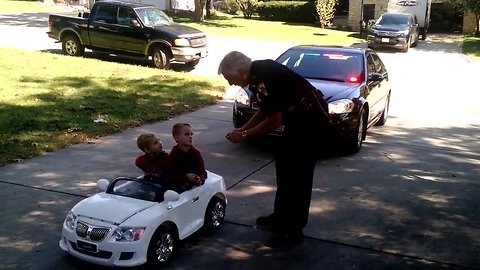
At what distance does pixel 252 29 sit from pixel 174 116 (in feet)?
77.4

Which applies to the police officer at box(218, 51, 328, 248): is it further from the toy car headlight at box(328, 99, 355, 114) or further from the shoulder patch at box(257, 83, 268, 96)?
the toy car headlight at box(328, 99, 355, 114)

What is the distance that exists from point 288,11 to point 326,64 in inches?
1322

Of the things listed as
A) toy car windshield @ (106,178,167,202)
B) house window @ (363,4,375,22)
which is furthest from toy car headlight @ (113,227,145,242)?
house window @ (363,4,375,22)

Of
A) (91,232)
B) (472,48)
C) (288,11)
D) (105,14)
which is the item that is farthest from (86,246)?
(288,11)

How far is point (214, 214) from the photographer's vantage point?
5.29 m

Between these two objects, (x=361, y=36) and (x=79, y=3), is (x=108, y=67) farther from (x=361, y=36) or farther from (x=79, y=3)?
(x=79, y=3)

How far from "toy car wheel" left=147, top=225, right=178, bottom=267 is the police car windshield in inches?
196

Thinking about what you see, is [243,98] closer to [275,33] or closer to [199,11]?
[275,33]

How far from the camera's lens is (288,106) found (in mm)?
4531

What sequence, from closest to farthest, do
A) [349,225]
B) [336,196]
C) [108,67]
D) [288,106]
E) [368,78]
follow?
[288,106], [349,225], [336,196], [368,78], [108,67]

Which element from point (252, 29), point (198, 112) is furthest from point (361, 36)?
point (198, 112)

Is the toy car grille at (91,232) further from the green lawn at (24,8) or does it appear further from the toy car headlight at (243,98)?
the green lawn at (24,8)

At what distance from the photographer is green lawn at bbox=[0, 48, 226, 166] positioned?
27.7 ft

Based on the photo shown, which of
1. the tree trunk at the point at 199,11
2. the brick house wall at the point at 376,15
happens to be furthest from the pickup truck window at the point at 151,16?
the brick house wall at the point at 376,15
